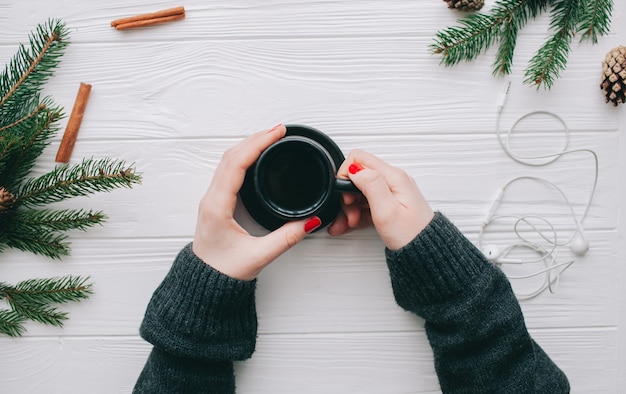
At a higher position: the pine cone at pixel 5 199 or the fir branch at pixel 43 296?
the pine cone at pixel 5 199

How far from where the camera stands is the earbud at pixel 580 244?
791mm

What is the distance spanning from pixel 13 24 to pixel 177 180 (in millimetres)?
369

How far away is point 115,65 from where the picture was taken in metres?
0.80

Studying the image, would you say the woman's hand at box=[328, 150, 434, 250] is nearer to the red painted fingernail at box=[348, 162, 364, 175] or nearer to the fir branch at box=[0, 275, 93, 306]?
the red painted fingernail at box=[348, 162, 364, 175]

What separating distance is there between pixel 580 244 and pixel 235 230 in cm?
56

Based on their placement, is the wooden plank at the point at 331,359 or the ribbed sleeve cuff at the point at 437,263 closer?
the ribbed sleeve cuff at the point at 437,263

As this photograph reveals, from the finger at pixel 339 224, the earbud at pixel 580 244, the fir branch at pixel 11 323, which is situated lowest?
the fir branch at pixel 11 323

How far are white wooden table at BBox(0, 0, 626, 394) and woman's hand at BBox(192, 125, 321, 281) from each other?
0.27 ft

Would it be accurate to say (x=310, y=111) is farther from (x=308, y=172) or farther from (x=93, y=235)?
(x=93, y=235)

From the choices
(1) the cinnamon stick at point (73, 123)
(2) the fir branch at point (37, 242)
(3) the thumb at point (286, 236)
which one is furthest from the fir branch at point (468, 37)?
(2) the fir branch at point (37, 242)

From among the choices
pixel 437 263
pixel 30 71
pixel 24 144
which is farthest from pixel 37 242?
pixel 437 263

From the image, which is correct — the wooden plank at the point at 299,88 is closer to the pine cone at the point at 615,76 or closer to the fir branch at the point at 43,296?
the pine cone at the point at 615,76

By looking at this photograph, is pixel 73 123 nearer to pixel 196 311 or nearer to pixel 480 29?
pixel 196 311

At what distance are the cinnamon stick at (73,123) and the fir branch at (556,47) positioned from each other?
72cm
